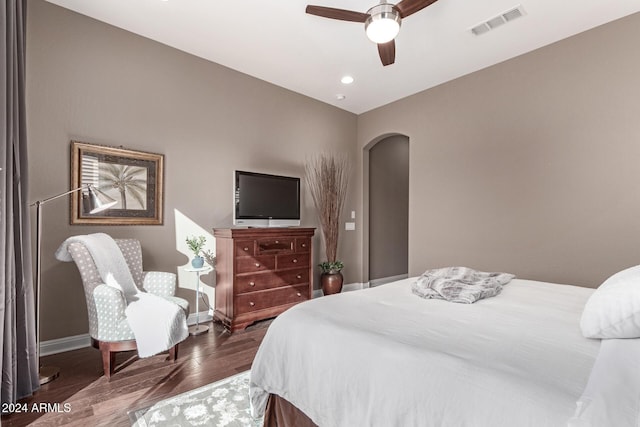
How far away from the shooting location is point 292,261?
12.4ft

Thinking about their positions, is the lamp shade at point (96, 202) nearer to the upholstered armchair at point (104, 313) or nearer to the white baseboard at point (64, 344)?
the upholstered armchair at point (104, 313)

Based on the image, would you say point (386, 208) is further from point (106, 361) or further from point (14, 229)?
point (14, 229)

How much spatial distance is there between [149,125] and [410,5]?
254 cm

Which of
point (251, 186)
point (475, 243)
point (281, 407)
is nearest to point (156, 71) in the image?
point (251, 186)

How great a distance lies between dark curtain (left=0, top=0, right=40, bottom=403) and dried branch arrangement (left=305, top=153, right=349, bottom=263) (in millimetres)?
3038

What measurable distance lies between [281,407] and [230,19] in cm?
298

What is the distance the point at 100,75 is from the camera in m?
2.93

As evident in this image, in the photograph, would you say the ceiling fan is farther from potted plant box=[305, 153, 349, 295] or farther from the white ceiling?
potted plant box=[305, 153, 349, 295]

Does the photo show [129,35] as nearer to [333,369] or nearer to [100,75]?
[100,75]

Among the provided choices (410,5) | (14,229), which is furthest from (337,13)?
(14,229)

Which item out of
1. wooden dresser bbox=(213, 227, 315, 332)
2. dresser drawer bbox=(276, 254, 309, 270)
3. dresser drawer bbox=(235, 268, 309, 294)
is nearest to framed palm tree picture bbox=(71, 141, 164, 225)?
wooden dresser bbox=(213, 227, 315, 332)

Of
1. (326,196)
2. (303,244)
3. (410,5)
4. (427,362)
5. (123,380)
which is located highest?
(410,5)

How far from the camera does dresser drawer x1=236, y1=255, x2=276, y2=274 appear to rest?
332 cm

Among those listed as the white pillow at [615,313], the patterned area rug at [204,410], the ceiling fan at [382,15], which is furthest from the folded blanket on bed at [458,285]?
the ceiling fan at [382,15]
